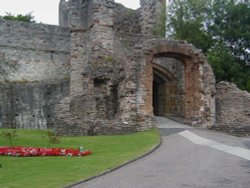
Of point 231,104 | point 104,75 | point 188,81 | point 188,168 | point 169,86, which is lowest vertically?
point 188,168

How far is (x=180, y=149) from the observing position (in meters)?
15.2

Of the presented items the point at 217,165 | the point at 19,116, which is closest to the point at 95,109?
the point at 19,116

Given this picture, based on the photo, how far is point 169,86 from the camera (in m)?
29.1

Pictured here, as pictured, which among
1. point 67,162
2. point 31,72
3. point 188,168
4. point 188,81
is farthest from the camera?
point 31,72

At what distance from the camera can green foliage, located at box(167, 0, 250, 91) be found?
32000mm

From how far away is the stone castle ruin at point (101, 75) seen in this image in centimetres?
2256

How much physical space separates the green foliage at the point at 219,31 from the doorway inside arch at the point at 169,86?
3507mm

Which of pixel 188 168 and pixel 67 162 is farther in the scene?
pixel 67 162

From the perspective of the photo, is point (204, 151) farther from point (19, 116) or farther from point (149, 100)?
point (19, 116)

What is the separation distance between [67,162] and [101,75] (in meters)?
11.0

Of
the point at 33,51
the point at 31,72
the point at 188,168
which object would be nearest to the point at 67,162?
the point at 188,168

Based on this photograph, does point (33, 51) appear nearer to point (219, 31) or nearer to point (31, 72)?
point (31, 72)

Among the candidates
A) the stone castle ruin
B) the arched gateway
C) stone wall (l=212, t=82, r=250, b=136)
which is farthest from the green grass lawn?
stone wall (l=212, t=82, r=250, b=136)

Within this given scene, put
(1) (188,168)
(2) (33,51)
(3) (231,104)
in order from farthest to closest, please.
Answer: (2) (33,51), (3) (231,104), (1) (188,168)
